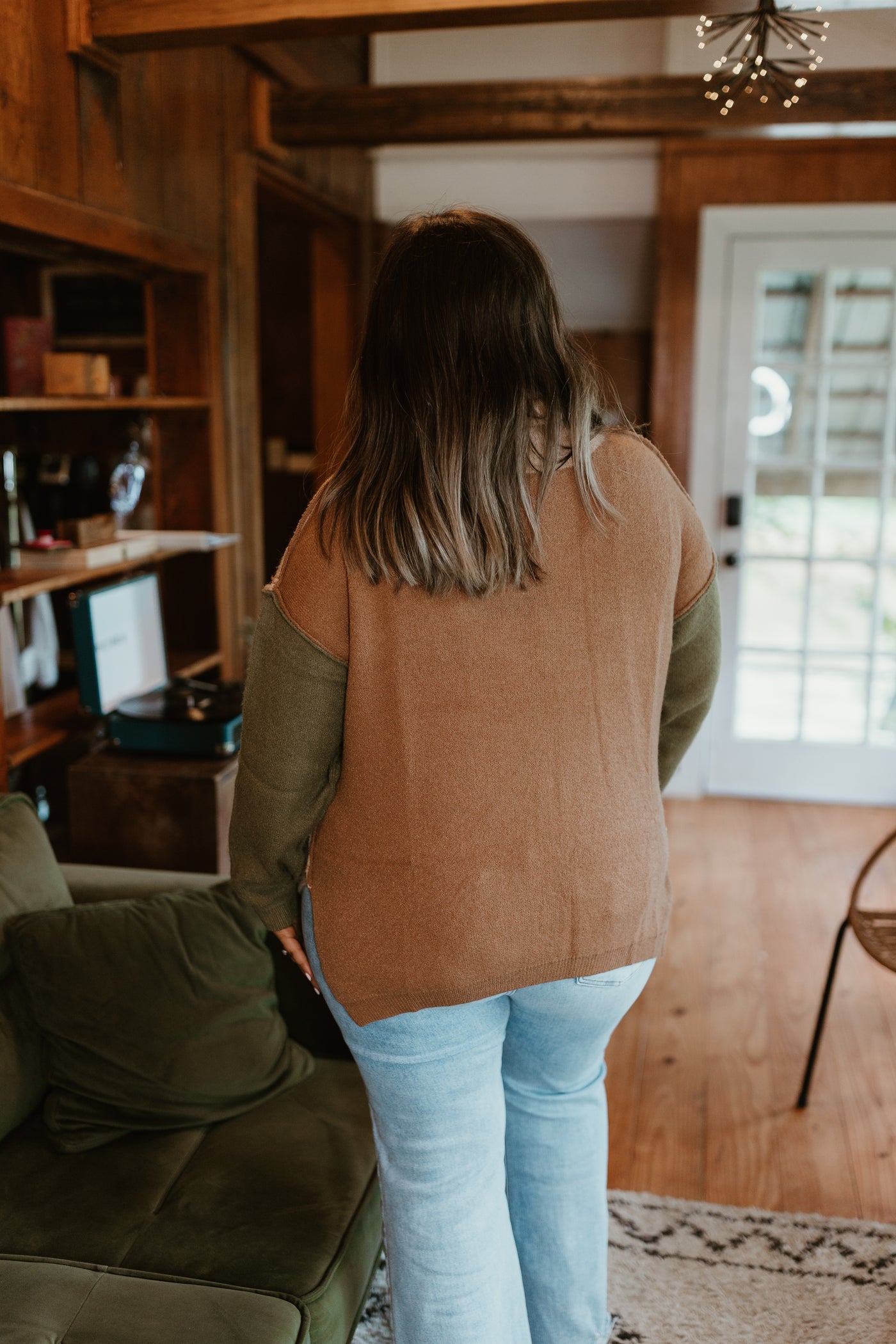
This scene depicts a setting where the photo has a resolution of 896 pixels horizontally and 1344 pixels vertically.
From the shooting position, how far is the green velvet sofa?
1.28m

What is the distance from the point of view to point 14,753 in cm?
232

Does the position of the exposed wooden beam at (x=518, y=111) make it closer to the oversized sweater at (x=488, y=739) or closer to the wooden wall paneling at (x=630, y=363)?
the wooden wall paneling at (x=630, y=363)

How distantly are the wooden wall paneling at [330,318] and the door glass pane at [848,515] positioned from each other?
6.17ft

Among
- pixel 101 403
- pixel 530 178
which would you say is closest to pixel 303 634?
pixel 101 403

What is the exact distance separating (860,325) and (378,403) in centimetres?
338

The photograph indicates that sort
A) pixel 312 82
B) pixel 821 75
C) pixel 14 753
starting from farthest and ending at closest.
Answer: pixel 312 82 < pixel 821 75 < pixel 14 753

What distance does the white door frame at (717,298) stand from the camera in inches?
155

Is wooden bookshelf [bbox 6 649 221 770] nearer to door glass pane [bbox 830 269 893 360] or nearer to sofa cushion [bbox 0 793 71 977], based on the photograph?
sofa cushion [bbox 0 793 71 977]

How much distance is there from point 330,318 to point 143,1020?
141 inches

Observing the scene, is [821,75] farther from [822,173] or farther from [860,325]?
[860,325]

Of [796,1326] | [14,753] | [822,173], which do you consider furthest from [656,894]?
[822,173]

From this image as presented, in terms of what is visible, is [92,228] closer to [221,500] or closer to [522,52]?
[221,500]

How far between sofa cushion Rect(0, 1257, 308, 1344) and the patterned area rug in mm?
483

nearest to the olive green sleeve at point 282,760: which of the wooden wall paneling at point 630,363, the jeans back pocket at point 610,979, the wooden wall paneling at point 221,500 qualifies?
the jeans back pocket at point 610,979
